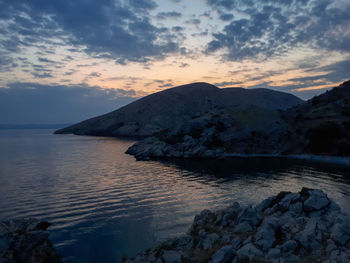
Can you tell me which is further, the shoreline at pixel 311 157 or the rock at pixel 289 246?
the shoreline at pixel 311 157

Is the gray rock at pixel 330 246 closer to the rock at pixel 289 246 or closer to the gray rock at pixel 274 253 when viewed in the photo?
the rock at pixel 289 246

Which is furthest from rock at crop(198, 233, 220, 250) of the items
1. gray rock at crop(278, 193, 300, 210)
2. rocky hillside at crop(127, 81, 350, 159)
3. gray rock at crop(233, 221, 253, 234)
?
rocky hillside at crop(127, 81, 350, 159)

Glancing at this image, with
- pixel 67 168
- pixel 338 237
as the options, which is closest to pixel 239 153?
pixel 67 168

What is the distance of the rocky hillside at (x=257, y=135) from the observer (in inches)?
3595

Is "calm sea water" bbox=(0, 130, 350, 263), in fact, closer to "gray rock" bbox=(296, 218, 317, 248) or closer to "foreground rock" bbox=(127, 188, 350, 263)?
"foreground rock" bbox=(127, 188, 350, 263)

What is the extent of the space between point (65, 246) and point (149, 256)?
9.51m

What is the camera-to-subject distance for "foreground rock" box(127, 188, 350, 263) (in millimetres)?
17328

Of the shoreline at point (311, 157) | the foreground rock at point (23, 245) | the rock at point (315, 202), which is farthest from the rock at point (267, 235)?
the shoreline at point (311, 157)

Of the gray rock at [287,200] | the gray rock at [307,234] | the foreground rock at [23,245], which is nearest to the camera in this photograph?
the gray rock at [307,234]

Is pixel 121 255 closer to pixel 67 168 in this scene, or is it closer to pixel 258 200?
pixel 258 200

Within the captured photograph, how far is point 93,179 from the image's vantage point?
184 ft

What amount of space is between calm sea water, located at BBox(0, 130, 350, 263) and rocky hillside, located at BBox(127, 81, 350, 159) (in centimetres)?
2159

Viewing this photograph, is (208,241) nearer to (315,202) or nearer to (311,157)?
(315,202)

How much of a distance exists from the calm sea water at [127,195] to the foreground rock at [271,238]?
15.6 ft
